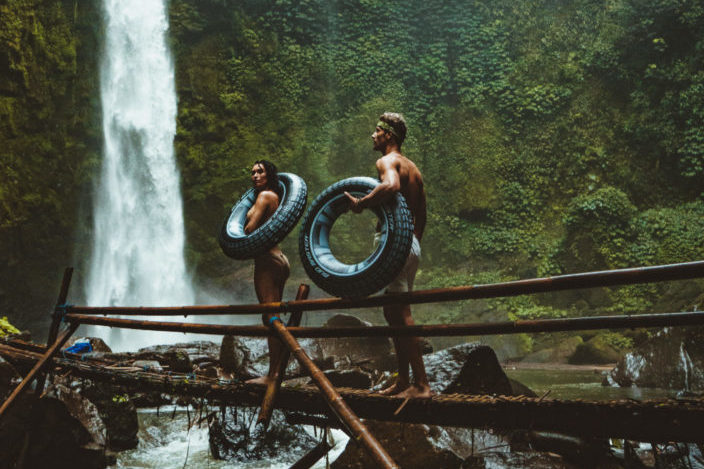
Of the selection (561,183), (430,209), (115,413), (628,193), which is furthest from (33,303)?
(628,193)

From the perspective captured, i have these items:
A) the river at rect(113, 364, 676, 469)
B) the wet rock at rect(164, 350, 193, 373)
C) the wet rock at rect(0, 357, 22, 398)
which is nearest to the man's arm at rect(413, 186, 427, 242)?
the river at rect(113, 364, 676, 469)

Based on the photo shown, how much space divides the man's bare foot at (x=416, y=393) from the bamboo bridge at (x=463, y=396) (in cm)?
4

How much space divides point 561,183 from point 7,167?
1727 cm

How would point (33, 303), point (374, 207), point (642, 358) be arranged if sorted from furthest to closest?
point (33, 303)
point (642, 358)
point (374, 207)

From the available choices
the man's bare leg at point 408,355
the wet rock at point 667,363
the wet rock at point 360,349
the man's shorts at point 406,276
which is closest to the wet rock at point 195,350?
the wet rock at point 360,349

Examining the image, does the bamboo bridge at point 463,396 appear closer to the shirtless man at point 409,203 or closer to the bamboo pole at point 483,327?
the bamboo pole at point 483,327

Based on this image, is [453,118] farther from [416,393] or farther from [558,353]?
[416,393]

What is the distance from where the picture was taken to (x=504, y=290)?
263 centimetres

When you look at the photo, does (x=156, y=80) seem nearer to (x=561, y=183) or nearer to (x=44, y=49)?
(x=44, y=49)

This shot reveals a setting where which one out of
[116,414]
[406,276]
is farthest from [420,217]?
[116,414]

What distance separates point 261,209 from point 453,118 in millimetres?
16771

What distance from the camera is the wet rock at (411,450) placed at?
435cm

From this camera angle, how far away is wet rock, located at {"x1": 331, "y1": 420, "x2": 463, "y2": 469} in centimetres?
435

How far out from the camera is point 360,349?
9086 millimetres
